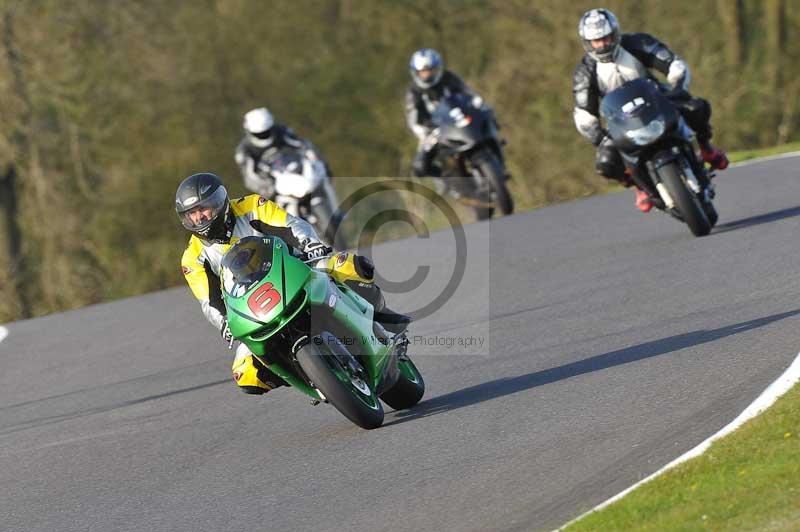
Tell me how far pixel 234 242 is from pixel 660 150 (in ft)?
15.7

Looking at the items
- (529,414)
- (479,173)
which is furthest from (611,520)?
(479,173)

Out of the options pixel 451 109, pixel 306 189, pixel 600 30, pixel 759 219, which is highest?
pixel 600 30

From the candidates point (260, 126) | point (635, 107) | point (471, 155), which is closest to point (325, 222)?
point (260, 126)

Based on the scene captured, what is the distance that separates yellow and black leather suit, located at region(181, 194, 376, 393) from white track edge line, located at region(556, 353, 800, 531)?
2.16 meters

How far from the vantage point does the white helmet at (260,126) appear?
1783 centimetres

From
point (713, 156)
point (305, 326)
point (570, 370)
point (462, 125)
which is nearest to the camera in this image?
point (305, 326)

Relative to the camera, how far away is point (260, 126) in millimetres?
17812

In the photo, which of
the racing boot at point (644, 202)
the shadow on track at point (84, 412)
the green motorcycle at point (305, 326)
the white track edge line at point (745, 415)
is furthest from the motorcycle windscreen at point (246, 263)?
the racing boot at point (644, 202)

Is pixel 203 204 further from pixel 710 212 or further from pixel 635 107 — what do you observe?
pixel 710 212

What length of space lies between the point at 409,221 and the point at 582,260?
17202 millimetres

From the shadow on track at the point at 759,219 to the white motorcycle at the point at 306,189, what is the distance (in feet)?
18.7

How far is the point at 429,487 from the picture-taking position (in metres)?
6.24

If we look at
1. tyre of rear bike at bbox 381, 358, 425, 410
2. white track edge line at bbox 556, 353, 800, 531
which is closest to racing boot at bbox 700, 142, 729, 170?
tyre of rear bike at bbox 381, 358, 425, 410

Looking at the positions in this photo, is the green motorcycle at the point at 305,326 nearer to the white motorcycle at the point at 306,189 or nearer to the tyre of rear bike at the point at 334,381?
the tyre of rear bike at the point at 334,381
